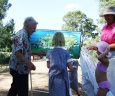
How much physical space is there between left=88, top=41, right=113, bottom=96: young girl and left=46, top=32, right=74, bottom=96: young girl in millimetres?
770

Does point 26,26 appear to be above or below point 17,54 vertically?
above

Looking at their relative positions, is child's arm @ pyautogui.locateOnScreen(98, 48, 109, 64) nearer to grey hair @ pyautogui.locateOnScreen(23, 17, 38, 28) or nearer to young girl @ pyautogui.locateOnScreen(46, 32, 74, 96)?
young girl @ pyautogui.locateOnScreen(46, 32, 74, 96)

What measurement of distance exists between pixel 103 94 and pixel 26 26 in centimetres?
181

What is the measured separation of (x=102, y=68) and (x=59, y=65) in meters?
0.97

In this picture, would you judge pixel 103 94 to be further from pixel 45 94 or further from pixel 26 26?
pixel 45 94

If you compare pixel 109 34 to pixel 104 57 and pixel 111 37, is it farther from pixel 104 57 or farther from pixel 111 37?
pixel 104 57

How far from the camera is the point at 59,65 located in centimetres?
537

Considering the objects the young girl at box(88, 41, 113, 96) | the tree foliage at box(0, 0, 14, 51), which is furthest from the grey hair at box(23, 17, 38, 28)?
the tree foliage at box(0, 0, 14, 51)

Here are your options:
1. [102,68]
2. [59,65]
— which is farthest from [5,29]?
[102,68]

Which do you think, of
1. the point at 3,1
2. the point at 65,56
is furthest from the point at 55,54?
the point at 3,1

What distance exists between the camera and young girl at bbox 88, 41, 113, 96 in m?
4.60

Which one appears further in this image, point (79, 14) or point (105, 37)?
point (79, 14)

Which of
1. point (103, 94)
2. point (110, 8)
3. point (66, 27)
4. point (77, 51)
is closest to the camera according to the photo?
point (103, 94)

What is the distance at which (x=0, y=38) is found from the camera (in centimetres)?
2653
